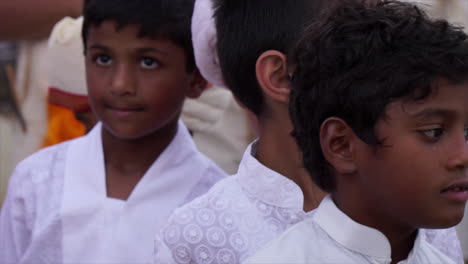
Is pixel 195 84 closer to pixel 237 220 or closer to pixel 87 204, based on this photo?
pixel 87 204

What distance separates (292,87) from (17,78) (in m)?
2.64

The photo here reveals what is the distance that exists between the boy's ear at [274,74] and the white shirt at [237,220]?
0.59 feet

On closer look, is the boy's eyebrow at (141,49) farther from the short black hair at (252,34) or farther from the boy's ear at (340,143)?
the boy's ear at (340,143)

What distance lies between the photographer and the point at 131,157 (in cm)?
335

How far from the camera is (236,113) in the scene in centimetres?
411

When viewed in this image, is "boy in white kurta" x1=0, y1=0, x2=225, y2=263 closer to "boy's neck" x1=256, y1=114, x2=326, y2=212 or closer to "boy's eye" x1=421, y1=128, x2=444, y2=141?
"boy's neck" x1=256, y1=114, x2=326, y2=212

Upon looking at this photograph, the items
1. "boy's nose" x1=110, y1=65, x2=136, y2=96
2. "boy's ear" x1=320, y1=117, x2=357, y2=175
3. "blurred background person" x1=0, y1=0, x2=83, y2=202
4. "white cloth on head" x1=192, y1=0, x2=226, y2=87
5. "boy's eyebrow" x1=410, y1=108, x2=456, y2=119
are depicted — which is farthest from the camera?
"blurred background person" x1=0, y1=0, x2=83, y2=202

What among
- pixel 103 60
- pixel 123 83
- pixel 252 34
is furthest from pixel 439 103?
pixel 103 60

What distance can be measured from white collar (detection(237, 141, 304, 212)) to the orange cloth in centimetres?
159

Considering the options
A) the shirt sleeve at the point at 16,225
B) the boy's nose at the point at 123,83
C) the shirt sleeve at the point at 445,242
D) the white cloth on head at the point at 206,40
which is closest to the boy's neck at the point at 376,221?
the shirt sleeve at the point at 445,242

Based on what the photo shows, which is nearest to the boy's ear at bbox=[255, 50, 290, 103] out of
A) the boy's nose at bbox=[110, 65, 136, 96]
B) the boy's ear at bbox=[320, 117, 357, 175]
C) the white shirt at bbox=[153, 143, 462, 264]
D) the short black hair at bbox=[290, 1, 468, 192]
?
the white shirt at bbox=[153, 143, 462, 264]

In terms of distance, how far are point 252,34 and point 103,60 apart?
721 millimetres

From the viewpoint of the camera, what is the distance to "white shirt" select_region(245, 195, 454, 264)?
2123 mm

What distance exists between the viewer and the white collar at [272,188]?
2.57 meters
